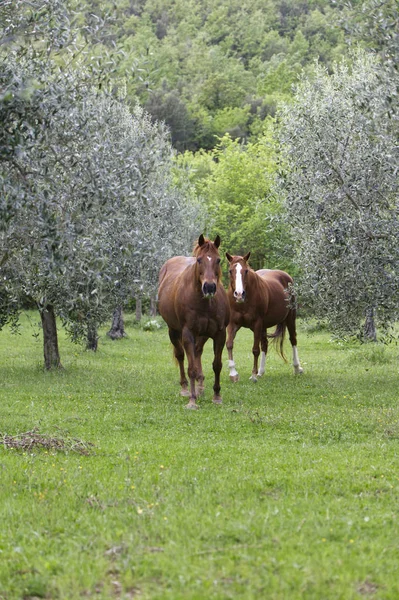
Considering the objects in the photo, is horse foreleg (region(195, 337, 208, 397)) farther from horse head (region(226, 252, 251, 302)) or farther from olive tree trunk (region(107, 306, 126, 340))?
olive tree trunk (region(107, 306, 126, 340))

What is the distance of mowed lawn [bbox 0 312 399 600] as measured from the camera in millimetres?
5645

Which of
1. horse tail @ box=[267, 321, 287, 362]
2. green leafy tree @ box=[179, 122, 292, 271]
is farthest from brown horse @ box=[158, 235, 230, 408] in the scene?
green leafy tree @ box=[179, 122, 292, 271]

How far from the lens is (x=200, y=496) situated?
7859mm

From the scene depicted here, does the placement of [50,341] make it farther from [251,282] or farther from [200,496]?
[200,496]

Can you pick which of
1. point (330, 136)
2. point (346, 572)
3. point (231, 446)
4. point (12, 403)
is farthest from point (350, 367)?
point (346, 572)

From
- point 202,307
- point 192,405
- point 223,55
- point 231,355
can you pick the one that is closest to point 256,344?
point 231,355

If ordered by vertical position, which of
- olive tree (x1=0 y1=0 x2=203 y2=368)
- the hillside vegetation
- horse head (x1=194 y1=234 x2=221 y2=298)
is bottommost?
horse head (x1=194 y1=234 x2=221 y2=298)

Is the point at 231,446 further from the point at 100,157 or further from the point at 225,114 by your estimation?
the point at 225,114

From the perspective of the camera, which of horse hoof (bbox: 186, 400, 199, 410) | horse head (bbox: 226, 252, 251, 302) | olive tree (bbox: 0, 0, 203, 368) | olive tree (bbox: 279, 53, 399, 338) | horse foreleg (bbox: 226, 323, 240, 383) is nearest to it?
olive tree (bbox: 0, 0, 203, 368)

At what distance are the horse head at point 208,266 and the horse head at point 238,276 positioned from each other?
2716 mm

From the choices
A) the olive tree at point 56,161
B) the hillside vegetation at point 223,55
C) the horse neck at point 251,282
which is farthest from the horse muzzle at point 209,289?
the hillside vegetation at point 223,55

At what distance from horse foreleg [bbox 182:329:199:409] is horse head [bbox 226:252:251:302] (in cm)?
247

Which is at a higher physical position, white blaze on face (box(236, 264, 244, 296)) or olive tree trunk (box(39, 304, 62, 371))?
white blaze on face (box(236, 264, 244, 296))

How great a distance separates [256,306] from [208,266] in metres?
5.25
